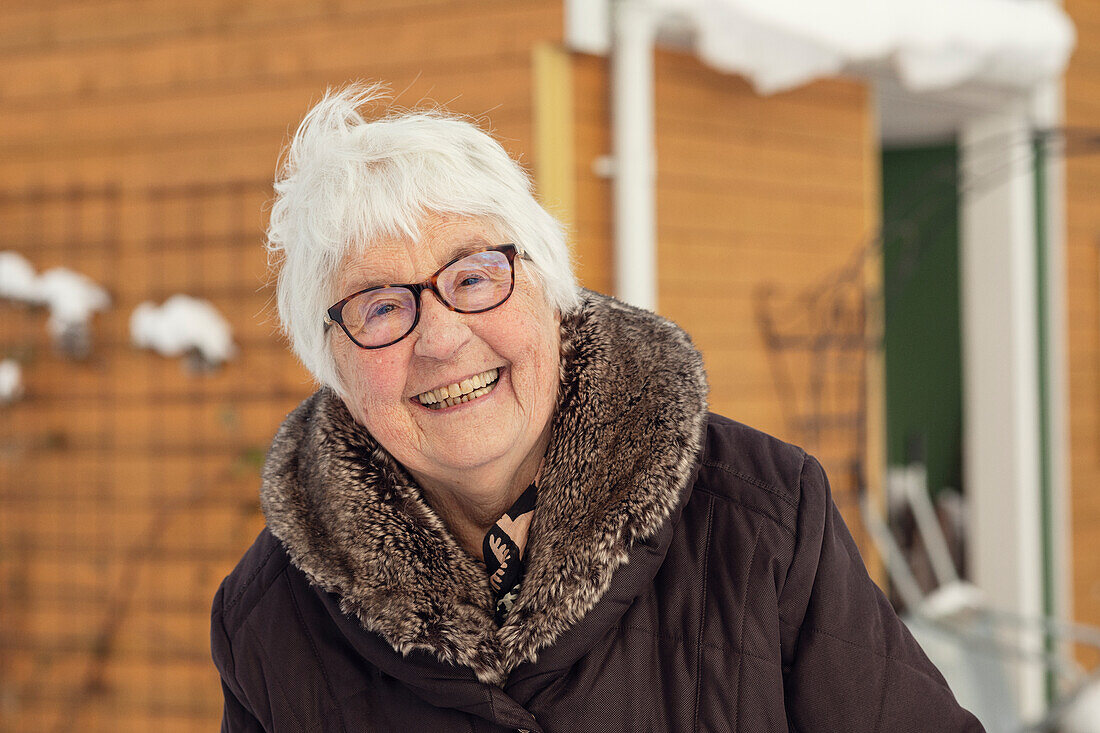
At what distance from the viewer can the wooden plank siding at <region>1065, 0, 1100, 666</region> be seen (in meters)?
5.46

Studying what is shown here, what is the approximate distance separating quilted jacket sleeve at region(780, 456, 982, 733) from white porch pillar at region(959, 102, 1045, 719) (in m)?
4.29

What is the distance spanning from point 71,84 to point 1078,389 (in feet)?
16.1

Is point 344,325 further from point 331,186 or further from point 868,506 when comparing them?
point 868,506

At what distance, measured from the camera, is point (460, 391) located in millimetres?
1340

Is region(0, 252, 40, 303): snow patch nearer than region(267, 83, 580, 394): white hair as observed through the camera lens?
No

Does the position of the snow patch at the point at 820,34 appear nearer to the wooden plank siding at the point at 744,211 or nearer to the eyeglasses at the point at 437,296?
the wooden plank siding at the point at 744,211

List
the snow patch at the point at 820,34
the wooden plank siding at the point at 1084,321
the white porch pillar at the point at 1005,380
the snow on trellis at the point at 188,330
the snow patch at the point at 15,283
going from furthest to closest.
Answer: the wooden plank siding at the point at 1084,321, the white porch pillar at the point at 1005,380, the snow patch at the point at 15,283, the snow on trellis at the point at 188,330, the snow patch at the point at 820,34

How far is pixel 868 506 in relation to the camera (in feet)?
14.4

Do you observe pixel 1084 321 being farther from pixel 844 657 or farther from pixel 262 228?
pixel 844 657

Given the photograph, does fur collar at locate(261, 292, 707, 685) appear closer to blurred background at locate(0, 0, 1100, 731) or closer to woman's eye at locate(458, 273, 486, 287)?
woman's eye at locate(458, 273, 486, 287)

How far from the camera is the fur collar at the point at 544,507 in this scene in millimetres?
1322

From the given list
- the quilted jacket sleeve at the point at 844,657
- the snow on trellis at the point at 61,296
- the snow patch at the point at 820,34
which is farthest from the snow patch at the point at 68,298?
the quilted jacket sleeve at the point at 844,657

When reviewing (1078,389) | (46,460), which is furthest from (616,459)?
(1078,389)

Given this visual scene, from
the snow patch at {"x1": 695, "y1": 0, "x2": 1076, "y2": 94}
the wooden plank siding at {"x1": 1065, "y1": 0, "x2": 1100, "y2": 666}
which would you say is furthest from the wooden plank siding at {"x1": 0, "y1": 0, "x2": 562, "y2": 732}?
the wooden plank siding at {"x1": 1065, "y1": 0, "x2": 1100, "y2": 666}
